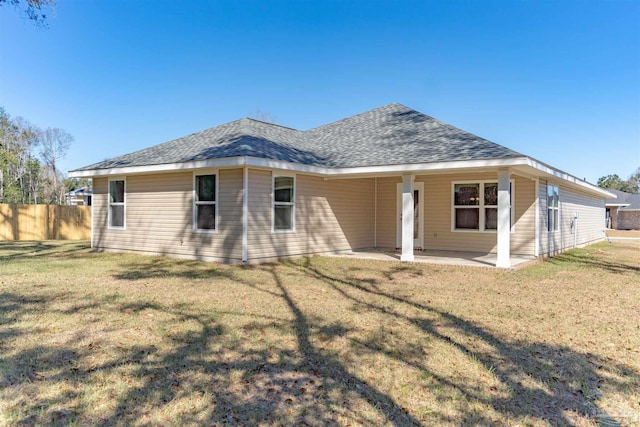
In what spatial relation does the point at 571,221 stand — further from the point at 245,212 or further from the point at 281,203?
the point at 245,212

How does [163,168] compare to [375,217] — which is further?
[375,217]

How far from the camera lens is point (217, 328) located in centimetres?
487

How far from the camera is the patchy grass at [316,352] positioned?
297cm

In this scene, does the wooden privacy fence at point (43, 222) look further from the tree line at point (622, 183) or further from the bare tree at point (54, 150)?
the tree line at point (622, 183)

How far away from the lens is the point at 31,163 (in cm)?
3997

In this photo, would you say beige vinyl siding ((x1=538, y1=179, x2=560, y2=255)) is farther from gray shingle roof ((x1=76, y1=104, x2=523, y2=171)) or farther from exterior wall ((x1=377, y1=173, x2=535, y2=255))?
gray shingle roof ((x1=76, y1=104, x2=523, y2=171))

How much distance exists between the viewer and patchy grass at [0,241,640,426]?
2975 mm

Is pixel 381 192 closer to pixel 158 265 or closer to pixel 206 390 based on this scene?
pixel 158 265

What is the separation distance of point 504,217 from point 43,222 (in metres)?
20.3

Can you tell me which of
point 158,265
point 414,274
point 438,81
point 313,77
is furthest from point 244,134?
point 313,77

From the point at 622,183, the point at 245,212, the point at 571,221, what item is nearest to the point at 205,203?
the point at 245,212

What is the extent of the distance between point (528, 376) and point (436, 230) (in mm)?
9873

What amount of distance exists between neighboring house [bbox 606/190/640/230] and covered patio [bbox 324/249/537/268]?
34864 mm

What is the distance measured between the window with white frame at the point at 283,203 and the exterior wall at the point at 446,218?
163 inches
